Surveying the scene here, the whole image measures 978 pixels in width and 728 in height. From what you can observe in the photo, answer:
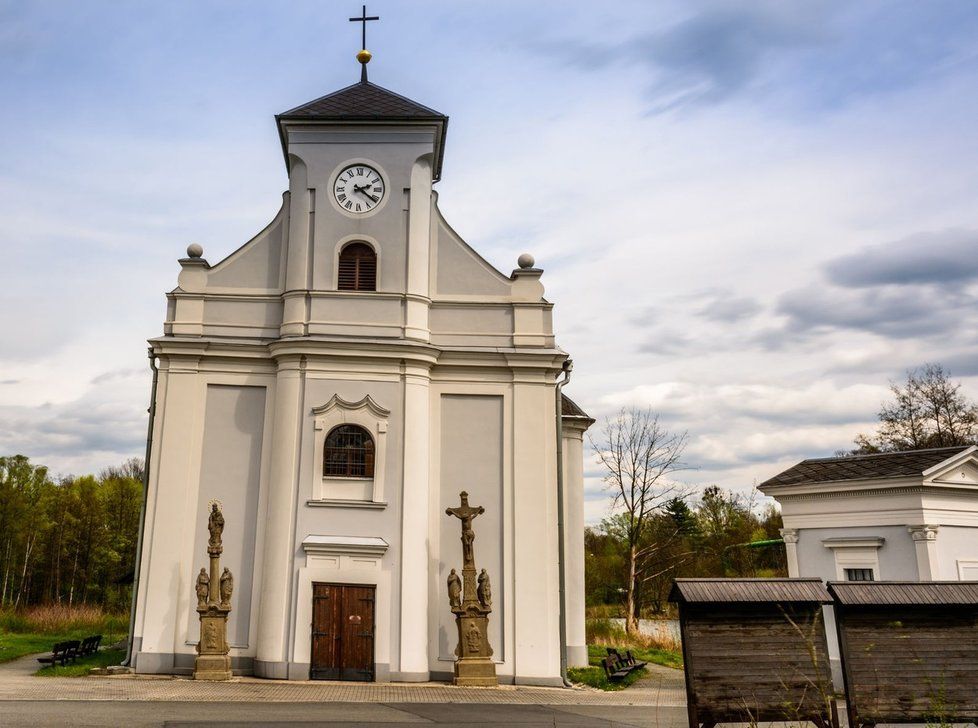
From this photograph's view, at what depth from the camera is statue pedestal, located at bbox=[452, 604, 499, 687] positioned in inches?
656

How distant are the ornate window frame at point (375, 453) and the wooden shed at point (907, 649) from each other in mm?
9254

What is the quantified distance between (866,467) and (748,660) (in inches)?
439

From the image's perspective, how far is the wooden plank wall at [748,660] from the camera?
10828 millimetres

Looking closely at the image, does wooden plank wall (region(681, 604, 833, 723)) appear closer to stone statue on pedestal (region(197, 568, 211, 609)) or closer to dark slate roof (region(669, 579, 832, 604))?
dark slate roof (region(669, 579, 832, 604))

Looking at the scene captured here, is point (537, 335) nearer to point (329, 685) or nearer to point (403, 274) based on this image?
point (403, 274)

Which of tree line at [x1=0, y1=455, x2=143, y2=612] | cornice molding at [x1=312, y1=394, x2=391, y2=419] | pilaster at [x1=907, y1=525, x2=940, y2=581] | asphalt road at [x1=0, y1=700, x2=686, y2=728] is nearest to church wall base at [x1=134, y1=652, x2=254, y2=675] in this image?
asphalt road at [x1=0, y1=700, x2=686, y2=728]

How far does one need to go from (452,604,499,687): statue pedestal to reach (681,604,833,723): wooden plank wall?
6.55 metres

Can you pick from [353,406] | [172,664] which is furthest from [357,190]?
[172,664]

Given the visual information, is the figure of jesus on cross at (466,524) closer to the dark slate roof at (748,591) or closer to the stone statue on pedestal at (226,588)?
the stone statue on pedestal at (226,588)

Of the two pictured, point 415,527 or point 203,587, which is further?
point 415,527

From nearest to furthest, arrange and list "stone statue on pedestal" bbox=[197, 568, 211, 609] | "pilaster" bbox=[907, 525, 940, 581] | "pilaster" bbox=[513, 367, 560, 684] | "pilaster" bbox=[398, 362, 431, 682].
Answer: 1. "stone statue on pedestal" bbox=[197, 568, 211, 609]
2. "pilaster" bbox=[398, 362, 431, 682]
3. "pilaster" bbox=[513, 367, 560, 684]
4. "pilaster" bbox=[907, 525, 940, 581]

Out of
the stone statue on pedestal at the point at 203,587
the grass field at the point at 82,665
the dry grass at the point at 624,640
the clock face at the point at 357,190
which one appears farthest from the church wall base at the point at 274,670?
the dry grass at the point at 624,640

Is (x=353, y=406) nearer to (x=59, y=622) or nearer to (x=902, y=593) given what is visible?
(x=902, y=593)

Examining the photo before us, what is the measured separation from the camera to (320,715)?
502 inches
